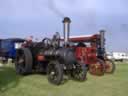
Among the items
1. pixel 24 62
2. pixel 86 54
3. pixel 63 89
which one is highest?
pixel 86 54

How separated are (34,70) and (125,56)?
3501 centimetres

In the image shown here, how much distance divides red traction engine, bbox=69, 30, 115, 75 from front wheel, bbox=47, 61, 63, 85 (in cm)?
300

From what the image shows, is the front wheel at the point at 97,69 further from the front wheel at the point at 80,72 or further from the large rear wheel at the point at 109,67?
the front wheel at the point at 80,72

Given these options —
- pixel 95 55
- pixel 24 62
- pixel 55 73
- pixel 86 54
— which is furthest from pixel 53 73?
pixel 95 55

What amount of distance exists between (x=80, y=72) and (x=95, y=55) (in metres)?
3.14

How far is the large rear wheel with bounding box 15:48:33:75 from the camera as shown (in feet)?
42.0

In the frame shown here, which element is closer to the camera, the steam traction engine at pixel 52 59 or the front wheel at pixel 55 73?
the front wheel at pixel 55 73

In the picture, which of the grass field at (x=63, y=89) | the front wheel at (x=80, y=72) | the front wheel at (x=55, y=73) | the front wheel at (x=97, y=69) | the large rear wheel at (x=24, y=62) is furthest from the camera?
the front wheel at (x=97, y=69)

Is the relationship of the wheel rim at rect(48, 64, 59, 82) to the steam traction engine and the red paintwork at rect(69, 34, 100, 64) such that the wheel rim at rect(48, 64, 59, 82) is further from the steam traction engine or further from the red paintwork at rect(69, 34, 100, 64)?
the red paintwork at rect(69, 34, 100, 64)

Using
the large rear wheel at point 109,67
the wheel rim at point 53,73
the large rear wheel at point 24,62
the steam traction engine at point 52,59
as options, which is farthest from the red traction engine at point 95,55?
the wheel rim at point 53,73

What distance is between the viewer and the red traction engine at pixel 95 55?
14180mm

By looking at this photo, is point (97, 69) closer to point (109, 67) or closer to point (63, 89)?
point (109, 67)

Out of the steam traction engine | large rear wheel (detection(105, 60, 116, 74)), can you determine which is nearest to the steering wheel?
the steam traction engine

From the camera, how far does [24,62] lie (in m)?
13.1
